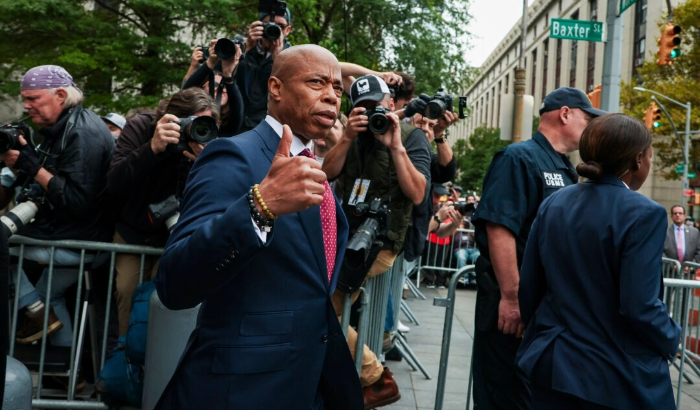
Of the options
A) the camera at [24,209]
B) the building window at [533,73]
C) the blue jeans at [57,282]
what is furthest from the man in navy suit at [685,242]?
the building window at [533,73]

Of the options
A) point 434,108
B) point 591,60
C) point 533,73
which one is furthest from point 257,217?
point 533,73

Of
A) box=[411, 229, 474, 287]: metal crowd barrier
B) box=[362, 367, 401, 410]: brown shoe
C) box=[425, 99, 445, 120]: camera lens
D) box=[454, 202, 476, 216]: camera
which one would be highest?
box=[425, 99, 445, 120]: camera lens

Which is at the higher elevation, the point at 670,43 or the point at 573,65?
the point at 573,65

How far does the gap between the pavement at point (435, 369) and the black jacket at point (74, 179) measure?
268cm

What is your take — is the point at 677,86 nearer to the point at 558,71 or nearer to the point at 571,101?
the point at 571,101

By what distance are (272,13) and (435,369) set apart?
148 inches

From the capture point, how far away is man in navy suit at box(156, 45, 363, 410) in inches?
72.4

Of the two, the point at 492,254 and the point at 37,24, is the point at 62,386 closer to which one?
the point at 492,254

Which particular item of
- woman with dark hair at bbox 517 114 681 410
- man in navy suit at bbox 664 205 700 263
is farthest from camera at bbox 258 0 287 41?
man in navy suit at bbox 664 205 700 263

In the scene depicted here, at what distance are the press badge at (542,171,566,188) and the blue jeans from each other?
113 inches

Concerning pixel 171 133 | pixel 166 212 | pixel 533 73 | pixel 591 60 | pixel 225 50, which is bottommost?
pixel 166 212

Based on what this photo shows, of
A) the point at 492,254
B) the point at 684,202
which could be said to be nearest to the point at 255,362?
the point at 492,254

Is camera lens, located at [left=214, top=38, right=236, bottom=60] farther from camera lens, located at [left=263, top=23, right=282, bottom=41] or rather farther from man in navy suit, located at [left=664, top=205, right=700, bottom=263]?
man in navy suit, located at [left=664, top=205, right=700, bottom=263]

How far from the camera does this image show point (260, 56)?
16.3ft
